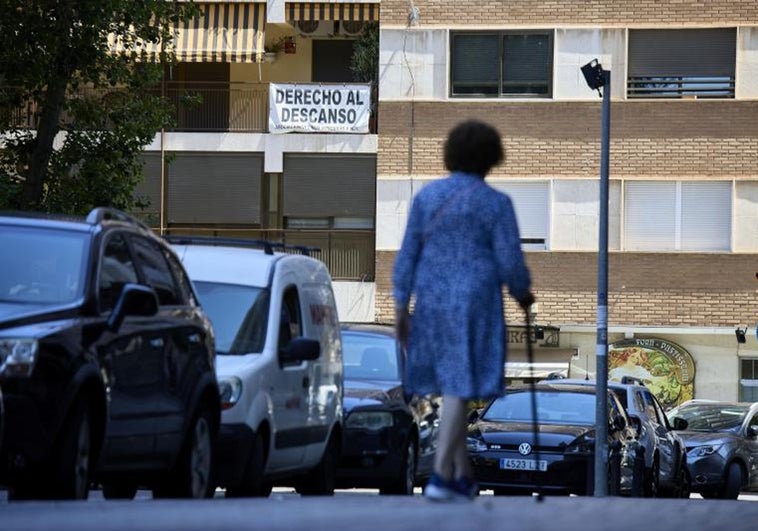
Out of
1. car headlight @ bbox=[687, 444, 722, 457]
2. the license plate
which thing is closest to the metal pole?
the license plate

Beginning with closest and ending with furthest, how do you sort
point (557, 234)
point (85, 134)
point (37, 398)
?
1. point (37, 398)
2. point (85, 134)
3. point (557, 234)

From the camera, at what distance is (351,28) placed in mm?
42250

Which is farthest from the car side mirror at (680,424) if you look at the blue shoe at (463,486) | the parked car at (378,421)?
the blue shoe at (463,486)

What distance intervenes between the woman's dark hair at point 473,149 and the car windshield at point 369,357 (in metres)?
9.30

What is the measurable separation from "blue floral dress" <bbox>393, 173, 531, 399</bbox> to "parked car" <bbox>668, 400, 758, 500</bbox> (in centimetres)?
1879

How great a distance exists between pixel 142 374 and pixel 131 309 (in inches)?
19.8

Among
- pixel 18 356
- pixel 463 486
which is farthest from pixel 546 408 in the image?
pixel 18 356

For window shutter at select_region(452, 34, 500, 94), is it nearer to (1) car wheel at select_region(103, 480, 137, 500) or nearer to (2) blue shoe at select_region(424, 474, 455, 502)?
(1) car wheel at select_region(103, 480, 137, 500)

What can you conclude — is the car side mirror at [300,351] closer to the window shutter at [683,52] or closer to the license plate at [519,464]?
the license plate at [519,464]

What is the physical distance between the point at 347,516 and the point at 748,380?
3161cm

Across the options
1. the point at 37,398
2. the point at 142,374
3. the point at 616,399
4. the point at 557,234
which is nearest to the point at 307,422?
the point at 142,374

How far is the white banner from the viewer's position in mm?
40375

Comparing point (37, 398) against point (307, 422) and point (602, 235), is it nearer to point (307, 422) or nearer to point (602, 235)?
point (307, 422)

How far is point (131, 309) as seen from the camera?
10.5 meters
